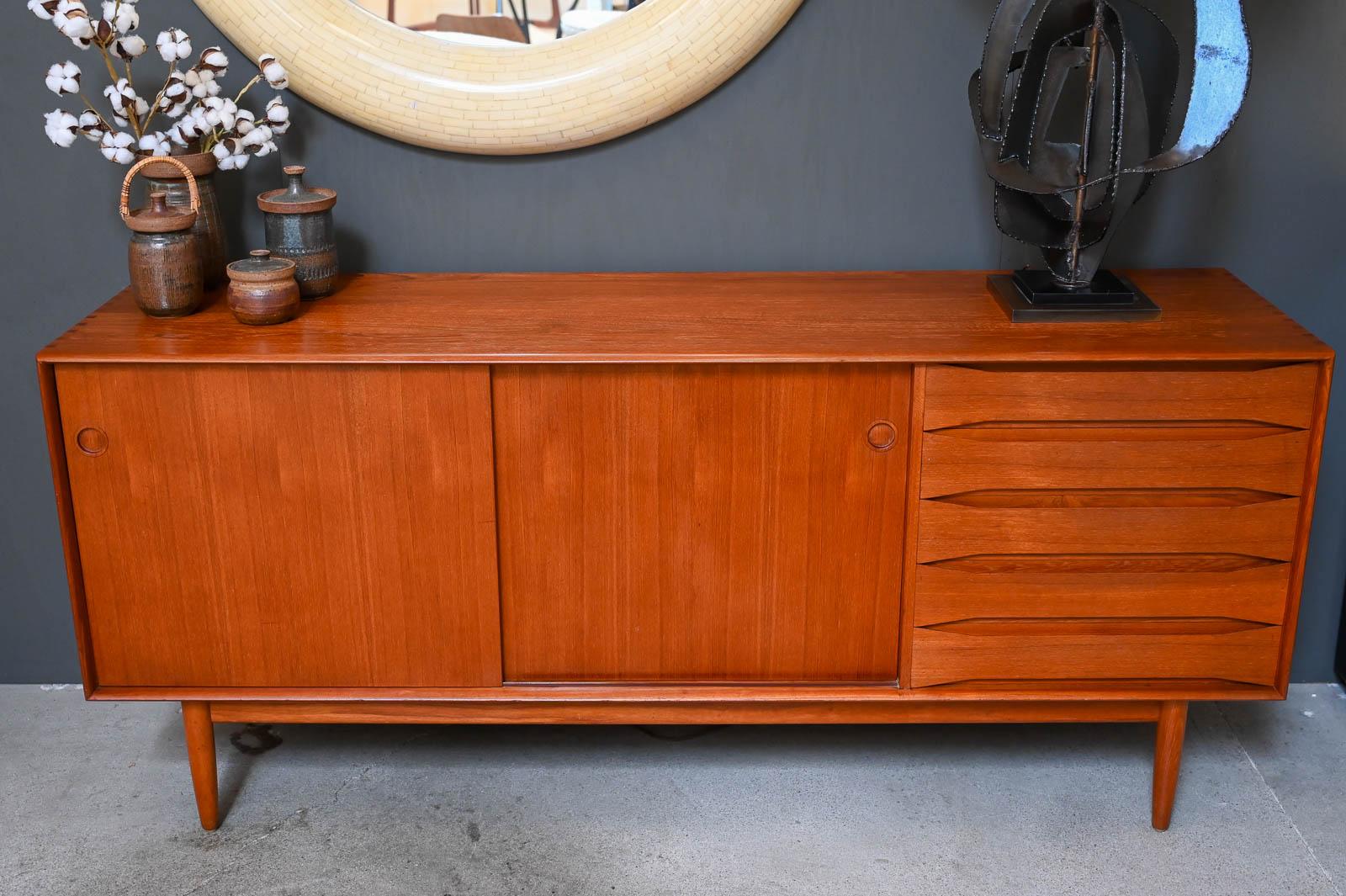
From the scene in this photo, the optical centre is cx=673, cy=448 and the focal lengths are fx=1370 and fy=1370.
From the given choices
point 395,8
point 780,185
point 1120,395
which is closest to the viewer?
point 1120,395

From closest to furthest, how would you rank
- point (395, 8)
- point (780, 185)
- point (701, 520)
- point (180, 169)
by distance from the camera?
1. point (701, 520)
2. point (180, 169)
3. point (395, 8)
4. point (780, 185)

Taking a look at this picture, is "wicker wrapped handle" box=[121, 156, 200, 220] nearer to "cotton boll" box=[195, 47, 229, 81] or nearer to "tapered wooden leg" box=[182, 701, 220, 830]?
"cotton boll" box=[195, 47, 229, 81]

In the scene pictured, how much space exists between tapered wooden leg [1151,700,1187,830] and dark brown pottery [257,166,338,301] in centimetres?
169

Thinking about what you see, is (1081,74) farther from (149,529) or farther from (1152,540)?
(149,529)

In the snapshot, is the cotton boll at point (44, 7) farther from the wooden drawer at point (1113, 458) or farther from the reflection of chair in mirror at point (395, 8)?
the wooden drawer at point (1113, 458)

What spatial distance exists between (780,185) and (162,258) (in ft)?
3.68

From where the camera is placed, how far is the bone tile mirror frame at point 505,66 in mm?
2461

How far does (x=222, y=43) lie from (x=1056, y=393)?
5.32 ft

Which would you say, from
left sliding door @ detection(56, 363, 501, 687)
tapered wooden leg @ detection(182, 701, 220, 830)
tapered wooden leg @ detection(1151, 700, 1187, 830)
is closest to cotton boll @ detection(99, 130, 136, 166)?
left sliding door @ detection(56, 363, 501, 687)

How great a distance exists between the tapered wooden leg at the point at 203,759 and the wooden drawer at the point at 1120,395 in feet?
4.48

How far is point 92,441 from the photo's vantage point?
2.20 meters

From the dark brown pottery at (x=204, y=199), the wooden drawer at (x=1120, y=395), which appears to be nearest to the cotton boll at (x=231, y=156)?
the dark brown pottery at (x=204, y=199)

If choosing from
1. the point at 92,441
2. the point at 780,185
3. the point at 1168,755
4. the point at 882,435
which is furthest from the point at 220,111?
the point at 1168,755

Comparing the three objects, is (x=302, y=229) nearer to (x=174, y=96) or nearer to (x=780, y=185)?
(x=174, y=96)
